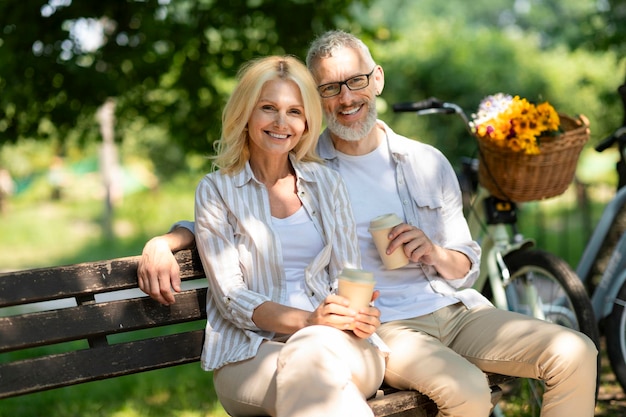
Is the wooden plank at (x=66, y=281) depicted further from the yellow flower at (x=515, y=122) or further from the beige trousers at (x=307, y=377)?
the yellow flower at (x=515, y=122)

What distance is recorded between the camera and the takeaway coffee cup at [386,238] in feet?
9.30

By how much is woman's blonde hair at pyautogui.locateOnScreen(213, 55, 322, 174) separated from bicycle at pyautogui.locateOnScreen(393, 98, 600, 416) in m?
1.03

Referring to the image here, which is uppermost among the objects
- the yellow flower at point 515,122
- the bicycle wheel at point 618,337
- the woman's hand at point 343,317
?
the yellow flower at point 515,122

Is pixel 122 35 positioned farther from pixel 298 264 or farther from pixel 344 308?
pixel 344 308

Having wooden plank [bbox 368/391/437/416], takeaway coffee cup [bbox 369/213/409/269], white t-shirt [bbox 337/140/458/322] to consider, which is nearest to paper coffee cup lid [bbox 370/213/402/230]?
takeaway coffee cup [bbox 369/213/409/269]

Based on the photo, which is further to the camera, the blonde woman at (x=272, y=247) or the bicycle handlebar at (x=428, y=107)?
the bicycle handlebar at (x=428, y=107)

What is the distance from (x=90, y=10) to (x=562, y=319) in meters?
3.85

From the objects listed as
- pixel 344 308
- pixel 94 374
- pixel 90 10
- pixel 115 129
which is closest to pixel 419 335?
pixel 344 308

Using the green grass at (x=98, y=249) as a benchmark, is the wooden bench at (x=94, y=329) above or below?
above

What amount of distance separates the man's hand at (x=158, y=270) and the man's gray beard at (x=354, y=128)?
2.59 ft

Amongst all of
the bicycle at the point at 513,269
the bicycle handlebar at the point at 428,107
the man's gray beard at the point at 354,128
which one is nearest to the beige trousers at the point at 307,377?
the man's gray beard at the point at 354,128

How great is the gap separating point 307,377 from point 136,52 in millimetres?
4088

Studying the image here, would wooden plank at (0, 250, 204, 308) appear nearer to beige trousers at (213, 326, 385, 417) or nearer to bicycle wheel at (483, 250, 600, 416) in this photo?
beige trousers at (213, 326, 385, 417)

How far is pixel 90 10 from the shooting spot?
19.4 ft
